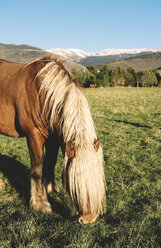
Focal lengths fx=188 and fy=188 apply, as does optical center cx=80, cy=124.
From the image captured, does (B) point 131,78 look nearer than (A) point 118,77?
No

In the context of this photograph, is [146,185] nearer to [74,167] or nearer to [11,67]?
[74,167]

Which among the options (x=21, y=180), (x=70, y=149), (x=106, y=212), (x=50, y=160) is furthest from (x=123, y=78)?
(x=70, y=149)

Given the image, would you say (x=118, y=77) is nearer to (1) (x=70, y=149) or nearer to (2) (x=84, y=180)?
(1) (x=70, y=149)

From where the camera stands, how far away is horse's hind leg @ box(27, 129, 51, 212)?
9.06 ft

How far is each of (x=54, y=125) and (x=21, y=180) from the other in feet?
6.95

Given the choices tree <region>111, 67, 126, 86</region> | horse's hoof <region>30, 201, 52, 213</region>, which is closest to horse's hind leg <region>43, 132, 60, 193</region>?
horse's hoof <region>30, 201, 52, 213</region>

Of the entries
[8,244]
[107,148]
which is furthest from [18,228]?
[107,148]

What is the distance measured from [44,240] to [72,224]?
1.44 ft

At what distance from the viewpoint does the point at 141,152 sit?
562 cm

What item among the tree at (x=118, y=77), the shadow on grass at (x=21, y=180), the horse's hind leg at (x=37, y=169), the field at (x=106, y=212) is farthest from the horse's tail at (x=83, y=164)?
the tree at (x=118, y=77)

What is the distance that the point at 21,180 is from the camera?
163 inches

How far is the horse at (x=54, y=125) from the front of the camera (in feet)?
7.07

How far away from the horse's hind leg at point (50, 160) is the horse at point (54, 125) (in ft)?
0.06

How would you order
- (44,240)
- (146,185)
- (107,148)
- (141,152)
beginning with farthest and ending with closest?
(107,148)
(141,152)
(146,185)
(44,240)
